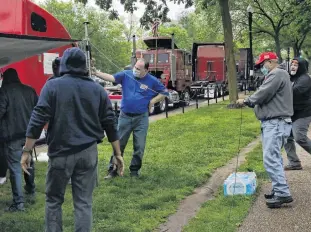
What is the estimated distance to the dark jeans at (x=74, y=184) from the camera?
421 cm

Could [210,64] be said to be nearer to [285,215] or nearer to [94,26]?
[285,215]

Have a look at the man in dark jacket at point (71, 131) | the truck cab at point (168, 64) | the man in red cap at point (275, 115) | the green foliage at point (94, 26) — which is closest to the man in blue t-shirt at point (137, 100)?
the man in red cap at point (275, 115)

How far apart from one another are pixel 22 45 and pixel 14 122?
133 cm

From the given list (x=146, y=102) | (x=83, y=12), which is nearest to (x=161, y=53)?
(x=146, y=102)

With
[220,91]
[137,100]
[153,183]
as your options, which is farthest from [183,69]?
[153,183]

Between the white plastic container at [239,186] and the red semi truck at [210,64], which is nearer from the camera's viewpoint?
the white plastic container at [239,186]

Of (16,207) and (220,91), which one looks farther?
(220,91)

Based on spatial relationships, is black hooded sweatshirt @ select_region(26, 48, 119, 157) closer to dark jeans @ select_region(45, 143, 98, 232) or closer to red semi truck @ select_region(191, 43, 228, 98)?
dark jeans @ select_region(45, 143, 98, 232)

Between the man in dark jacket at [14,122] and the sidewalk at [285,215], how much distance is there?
9.19ft

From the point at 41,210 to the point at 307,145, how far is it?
169 inches

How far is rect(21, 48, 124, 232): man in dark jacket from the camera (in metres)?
4.14

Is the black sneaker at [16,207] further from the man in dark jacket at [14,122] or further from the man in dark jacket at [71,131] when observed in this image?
the man in dark jacket at [71,131]

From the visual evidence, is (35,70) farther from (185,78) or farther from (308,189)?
(185,78)

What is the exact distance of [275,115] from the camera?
19.0 feet
